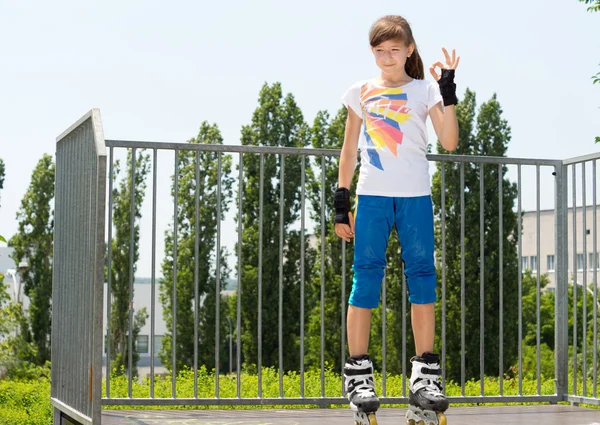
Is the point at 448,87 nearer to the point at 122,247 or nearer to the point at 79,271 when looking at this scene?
the point at 79,271

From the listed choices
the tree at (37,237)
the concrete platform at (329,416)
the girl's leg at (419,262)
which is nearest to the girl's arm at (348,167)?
the girl's leg at (419,262)

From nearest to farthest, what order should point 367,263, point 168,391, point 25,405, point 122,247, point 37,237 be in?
point 367,263, point 25,405, point 168,391, point 122,247, point 37,237

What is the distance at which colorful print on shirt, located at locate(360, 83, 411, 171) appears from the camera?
349cm

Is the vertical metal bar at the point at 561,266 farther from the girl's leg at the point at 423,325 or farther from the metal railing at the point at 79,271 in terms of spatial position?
the metal railing at the point at 79,271

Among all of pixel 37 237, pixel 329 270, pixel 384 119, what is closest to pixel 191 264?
pixel 329 270

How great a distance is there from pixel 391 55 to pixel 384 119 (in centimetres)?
25

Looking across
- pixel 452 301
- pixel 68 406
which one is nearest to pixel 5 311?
pixel 452 301

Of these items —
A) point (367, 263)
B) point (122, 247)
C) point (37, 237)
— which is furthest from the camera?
point (37, 237)

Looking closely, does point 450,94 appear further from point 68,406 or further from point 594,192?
point 68,406


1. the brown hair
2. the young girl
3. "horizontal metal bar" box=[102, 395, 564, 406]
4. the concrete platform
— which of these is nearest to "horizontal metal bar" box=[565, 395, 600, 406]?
"horizontal metal bar" box=[102, 395, 564, 406]

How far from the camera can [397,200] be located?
11.3 ft

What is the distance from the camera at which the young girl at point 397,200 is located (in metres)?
3.38

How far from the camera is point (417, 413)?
3.38 m

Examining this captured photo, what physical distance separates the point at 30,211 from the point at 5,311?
7226mm
